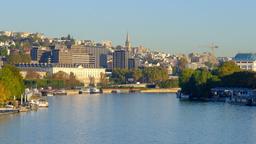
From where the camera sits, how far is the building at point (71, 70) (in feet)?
281

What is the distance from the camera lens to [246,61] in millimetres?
97250

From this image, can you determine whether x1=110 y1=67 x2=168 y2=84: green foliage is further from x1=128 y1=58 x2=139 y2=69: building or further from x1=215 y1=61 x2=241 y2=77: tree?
x1=215 y1=61 x2=241 y2=77: tree

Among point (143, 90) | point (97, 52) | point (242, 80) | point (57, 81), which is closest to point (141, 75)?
point (143, 90)

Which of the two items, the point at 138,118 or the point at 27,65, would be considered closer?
the point at 138,118

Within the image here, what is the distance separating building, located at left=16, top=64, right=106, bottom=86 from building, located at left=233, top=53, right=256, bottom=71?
45.4 feet

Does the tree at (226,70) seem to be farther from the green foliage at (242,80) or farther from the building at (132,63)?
the building at (132,63)

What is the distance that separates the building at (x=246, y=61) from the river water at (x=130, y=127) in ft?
195

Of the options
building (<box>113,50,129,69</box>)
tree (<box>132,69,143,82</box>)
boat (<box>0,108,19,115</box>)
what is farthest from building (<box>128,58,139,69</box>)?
boat (<box>0,108,19,115</box>)

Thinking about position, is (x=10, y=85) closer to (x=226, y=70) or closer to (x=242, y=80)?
(x=242, y=80)

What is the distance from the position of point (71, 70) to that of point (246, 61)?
1931 centimetres

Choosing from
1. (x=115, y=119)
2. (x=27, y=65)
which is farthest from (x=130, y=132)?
(x=27, y=65)

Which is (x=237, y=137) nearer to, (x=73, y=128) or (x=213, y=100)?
(x=73, y=128)

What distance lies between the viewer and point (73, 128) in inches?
1043

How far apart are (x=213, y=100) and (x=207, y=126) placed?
19.8 m
